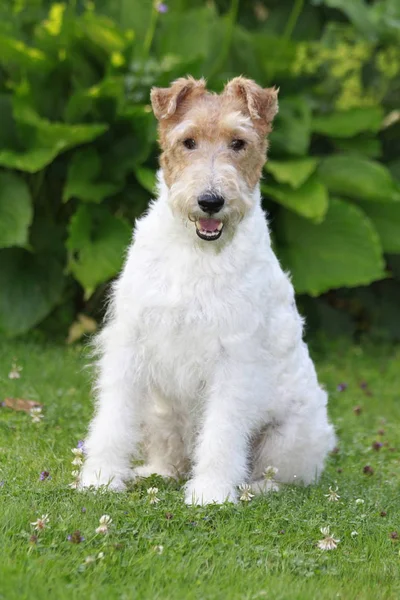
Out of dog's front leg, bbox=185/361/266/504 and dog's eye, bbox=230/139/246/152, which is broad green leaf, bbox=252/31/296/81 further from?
dog's front leg, bbox=185/361/266/504

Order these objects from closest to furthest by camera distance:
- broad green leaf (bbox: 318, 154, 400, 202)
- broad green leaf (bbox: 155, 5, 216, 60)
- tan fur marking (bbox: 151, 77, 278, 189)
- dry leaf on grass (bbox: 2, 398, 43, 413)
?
tan fur marking (bbox: 151, 77, 278, 189)
dry leaf on grass (bbox: 2, 398, 43, 413)
broad green leaf (bbox: 318, 154, 400, 202)
broad green leaf (bbox: 155, 5, 216, 60)

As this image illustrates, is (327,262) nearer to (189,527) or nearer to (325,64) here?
(325,64)

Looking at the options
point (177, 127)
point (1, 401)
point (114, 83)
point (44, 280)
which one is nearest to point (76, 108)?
point (114, 83)

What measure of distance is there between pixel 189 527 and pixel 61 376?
10.3 ft

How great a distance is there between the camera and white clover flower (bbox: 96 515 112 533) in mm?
4148

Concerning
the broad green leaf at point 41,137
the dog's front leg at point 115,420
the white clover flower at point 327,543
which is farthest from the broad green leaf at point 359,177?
the white clover flower at point 327,543

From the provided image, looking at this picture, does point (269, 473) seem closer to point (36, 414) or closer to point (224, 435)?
point (224, 435)

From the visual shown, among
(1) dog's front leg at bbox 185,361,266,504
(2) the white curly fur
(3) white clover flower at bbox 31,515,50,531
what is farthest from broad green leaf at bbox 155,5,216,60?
(3) white clover flower at bbox 31,515,50,531

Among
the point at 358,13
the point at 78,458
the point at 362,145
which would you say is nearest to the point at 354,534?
the point at 78,458

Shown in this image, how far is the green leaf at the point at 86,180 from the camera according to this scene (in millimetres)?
8266

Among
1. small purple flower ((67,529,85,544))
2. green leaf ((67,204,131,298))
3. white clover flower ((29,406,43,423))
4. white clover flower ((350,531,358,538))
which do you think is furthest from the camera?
green leaf ((67,204,131,298))

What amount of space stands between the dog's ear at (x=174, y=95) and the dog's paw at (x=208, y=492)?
183 centimetres

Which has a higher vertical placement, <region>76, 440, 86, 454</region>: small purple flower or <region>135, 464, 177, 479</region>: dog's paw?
<region>76, 440, 86, 454</region>: small purple flower

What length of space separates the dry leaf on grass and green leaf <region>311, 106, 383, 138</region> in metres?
4.13
